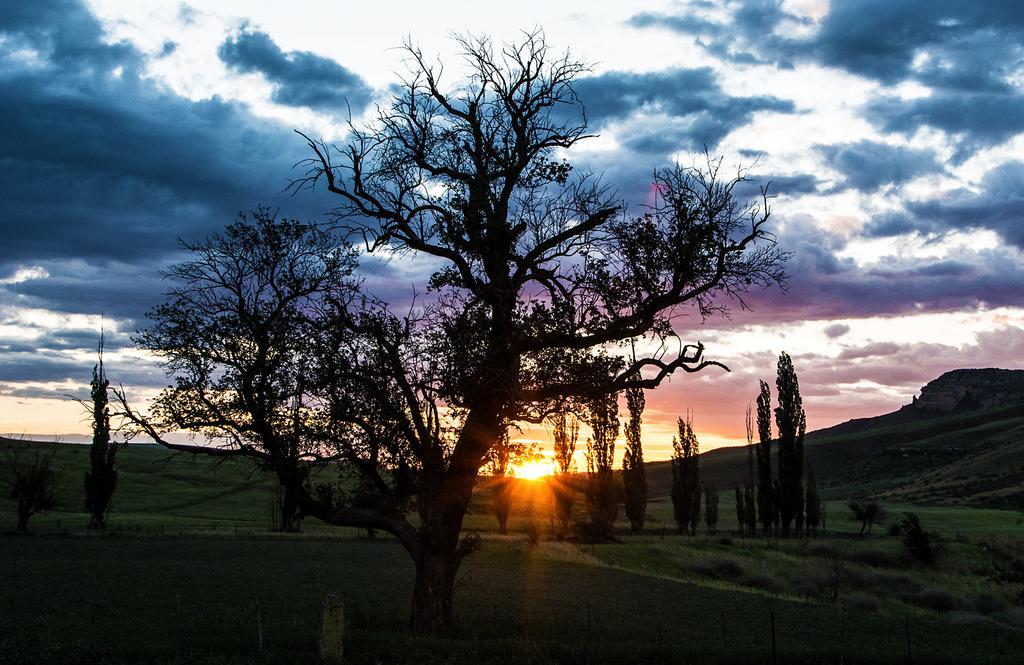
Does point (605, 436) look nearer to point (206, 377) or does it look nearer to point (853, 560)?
point (853, 560)

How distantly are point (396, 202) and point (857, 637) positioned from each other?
2421 cm

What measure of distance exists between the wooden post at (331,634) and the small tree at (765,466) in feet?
279

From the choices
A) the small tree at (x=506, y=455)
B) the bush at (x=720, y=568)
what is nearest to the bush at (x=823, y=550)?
the bush at (x=720, y=568)

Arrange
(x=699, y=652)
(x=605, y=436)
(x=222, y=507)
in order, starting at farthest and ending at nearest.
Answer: (x=222, y=507)
(x=605, y=436)
(x=699, y=652)

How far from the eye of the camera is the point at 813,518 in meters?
94.5

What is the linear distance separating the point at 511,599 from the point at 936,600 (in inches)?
1288

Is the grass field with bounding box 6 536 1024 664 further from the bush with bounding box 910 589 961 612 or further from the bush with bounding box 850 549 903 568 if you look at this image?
the bush with bounding box 850 549 903 568

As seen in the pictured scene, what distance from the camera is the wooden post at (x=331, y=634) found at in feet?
56.7

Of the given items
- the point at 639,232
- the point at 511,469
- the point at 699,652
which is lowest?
the point at 699,652

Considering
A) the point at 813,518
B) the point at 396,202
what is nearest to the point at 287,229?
the point at 396,202

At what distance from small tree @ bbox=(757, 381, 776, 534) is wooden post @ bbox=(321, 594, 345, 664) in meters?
85.2

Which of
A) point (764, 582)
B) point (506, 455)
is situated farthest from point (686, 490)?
point (506, 455)

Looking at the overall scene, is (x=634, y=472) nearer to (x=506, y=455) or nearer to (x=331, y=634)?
(x=506, y=455)

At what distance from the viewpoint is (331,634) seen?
17.4 metres
